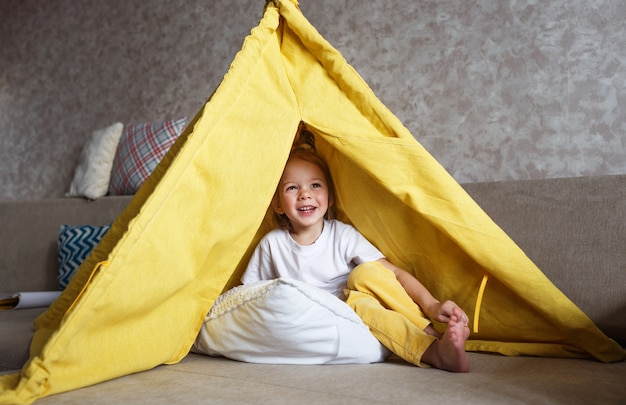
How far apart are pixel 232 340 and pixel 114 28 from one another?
218 cm

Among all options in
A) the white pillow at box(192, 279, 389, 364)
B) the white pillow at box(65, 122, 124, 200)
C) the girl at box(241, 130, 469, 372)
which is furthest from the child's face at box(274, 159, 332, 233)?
the white pillow at box(65, 122, 124, 200)

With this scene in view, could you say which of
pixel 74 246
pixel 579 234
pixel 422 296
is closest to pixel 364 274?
pixel 422 296

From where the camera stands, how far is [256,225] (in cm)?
131

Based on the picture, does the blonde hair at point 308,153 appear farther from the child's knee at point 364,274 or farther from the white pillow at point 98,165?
the white pillow at point 98,165

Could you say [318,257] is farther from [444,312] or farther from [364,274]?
[444,312]

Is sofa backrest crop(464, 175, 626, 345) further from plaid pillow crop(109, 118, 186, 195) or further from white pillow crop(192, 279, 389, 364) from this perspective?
plaid pillow crop(109, 118, 186, 195)

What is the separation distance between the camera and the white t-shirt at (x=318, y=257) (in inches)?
60.2

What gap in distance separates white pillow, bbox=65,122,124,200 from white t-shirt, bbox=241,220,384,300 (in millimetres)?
1216

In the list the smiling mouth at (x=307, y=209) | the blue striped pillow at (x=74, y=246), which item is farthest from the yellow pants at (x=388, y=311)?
the blue striped pillow at (x=74, y=246)

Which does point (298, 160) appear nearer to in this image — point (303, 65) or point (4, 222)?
point (303, 65)

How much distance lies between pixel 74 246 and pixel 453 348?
155cm

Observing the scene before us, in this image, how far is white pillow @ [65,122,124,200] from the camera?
100 inches

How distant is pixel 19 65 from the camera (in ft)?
10.8

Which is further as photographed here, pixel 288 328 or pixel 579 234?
pixel 579 234
